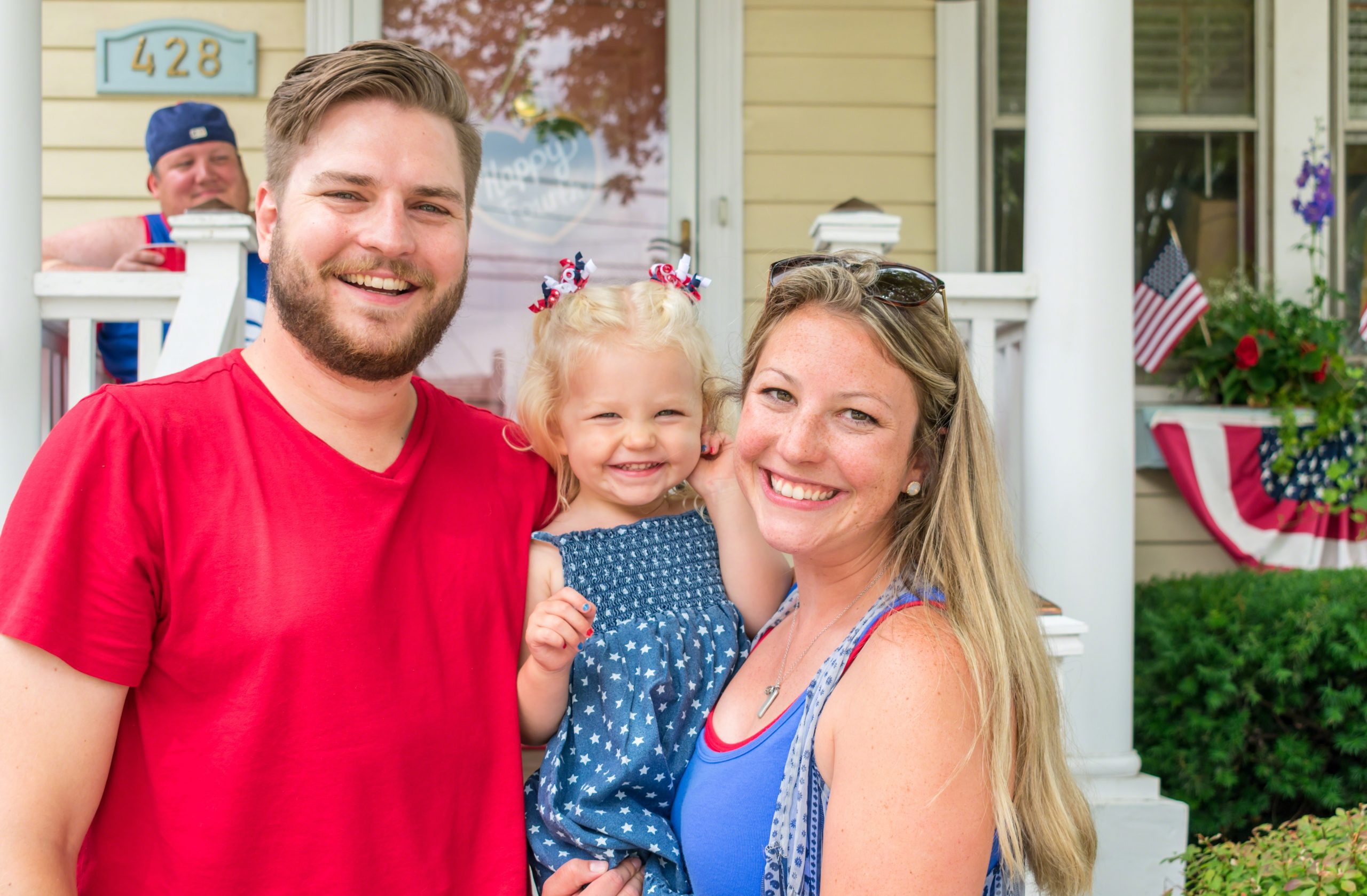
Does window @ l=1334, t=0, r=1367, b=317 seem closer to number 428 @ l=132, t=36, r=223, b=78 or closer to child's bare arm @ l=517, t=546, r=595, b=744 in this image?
child's bare arm @ l=517, t=546, r=595, b=744

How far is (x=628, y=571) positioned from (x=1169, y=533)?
3.63 meters

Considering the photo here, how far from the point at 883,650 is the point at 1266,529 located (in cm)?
386

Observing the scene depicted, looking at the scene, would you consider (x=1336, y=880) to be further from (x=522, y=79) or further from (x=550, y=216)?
(x=522, y=79)

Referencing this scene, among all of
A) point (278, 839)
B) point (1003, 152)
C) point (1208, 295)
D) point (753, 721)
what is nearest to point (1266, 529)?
point (1208, 295)

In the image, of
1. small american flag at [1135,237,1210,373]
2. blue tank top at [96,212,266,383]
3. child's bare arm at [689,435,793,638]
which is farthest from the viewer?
small american flag at [1135,237,1210,373]

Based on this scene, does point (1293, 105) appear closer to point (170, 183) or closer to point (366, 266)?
point (366, 266)

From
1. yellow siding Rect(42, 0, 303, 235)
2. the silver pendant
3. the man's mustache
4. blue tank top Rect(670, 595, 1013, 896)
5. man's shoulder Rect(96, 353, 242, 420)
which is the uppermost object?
yellow siding Rect(42, 0, 303, 235)

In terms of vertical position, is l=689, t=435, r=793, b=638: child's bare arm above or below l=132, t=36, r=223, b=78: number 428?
below

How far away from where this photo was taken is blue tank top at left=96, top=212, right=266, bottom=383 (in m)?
3.54

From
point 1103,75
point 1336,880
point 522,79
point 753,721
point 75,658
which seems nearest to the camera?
point 75,658

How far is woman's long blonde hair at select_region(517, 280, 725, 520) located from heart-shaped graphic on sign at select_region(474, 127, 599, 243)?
2713 mm

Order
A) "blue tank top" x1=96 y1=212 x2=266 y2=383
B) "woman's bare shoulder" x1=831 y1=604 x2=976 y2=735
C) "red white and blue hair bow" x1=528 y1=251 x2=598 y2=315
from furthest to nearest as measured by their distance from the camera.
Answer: "blue tank top" x1=96 y1=212 x2=266 y2=383, "red white and blue hair bow" x1=528 y1=251 x2=598 y2=315, "woman's bare shoulder" x1=831 y1=604 x2=976 y2=735

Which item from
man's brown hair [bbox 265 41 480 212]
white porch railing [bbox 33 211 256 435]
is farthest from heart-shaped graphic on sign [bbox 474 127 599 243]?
man's brown hair [bbox 265 41 480 212]

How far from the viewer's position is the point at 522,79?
16.1 ft
